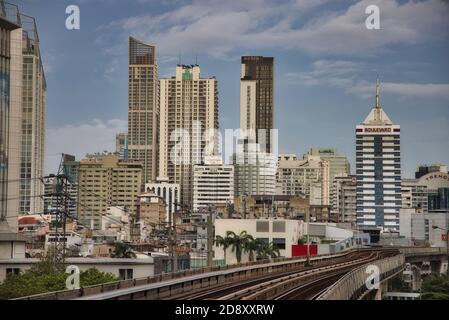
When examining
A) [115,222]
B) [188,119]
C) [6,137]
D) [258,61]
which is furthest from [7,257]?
[115,222]

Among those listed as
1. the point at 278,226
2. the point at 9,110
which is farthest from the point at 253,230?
the point at 9,110

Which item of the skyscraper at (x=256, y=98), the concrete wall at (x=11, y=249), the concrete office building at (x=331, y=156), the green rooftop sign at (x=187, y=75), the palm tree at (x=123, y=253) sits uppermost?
the green rooftop sign at (x=187, y=75)

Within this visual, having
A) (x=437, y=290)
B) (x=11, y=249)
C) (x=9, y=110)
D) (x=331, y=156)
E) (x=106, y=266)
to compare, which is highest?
(x=9, y=110)

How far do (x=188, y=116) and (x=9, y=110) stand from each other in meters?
9.22

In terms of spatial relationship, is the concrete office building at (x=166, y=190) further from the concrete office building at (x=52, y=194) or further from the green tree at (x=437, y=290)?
the green tree at (x=437, y=290)

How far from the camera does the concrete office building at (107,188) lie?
208 feet

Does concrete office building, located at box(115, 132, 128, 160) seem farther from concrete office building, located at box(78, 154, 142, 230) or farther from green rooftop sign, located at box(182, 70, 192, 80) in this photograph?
concrete office building, located at box(78, 154, 142, 230)

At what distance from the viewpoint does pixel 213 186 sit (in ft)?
182

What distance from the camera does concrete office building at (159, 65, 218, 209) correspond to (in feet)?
87.0

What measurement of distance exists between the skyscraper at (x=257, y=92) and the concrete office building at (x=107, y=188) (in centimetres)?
3294

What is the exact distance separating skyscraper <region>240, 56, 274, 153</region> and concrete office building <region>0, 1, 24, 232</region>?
7.17 meters

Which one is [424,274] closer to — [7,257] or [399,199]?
[7,257]

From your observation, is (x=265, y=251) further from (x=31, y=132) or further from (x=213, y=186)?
(x=31, y=132)

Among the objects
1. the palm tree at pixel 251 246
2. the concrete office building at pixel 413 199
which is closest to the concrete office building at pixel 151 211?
the palm tree at pixel 251 246
